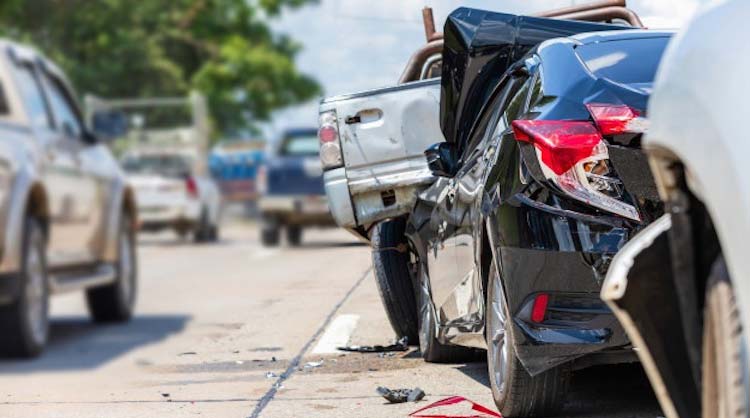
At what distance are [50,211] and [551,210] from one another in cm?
609

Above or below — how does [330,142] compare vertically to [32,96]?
below

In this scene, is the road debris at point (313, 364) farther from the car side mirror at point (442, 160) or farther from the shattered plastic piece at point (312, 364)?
the car side mirror at point (442, 160)

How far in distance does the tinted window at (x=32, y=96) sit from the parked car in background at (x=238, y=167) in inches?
1581

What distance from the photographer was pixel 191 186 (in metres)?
30.2

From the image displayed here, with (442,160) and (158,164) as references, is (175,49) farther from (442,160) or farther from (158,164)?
(442,160)

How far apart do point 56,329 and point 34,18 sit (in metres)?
36.6

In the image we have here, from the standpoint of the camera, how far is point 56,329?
14.4m

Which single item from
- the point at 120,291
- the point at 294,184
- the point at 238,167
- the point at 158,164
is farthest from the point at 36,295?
the point at 238,167

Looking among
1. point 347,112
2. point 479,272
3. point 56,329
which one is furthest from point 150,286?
point 479,272

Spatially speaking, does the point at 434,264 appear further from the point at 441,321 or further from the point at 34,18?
the point at 34,18

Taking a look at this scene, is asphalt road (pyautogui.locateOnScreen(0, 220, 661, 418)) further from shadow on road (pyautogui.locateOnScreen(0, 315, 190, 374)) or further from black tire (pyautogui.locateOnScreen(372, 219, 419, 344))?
black tire (pyautogui.locateOnScreen(372, 219, 419, 344))

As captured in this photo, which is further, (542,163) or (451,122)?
(451,122)

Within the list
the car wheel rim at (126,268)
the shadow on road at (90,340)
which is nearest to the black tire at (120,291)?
the car wheel rim at (126,268)

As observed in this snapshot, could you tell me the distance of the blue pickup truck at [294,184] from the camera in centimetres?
2564
